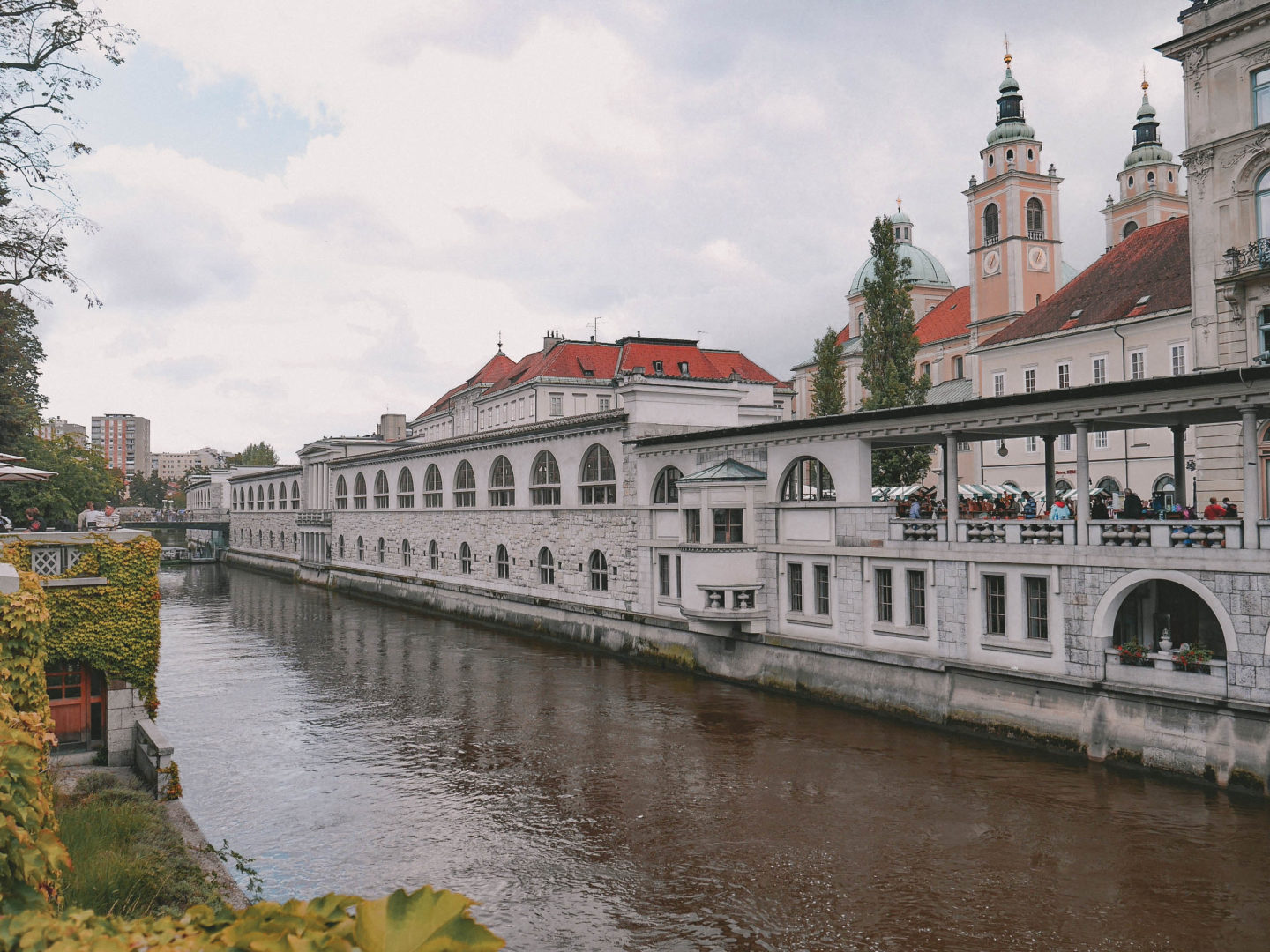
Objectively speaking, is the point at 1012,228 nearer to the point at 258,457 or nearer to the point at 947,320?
the point at 947,320

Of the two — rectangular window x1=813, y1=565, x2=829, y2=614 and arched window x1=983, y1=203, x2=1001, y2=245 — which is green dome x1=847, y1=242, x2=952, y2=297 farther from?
rectangular window x1=813, y1=565, x2=829, y2=614

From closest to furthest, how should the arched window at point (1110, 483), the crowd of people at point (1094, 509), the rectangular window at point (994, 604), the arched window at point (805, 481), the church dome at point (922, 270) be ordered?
1. the crowd of people at point (1094, 509)
2. the rectangular window at point (994, 604)
3. the arched window at point (805, 481)
4. the arched window at point (1110, 483)
5. the church dome at point (922, 270)

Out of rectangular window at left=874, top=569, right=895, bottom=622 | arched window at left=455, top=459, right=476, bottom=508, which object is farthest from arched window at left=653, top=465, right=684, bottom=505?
arched window at left=455, top=459, right=476, bottom=508

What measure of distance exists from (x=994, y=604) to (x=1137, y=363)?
108 feet

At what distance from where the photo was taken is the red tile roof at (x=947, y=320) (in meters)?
86.5

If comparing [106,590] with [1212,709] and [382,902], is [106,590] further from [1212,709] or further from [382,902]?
[1212,709]

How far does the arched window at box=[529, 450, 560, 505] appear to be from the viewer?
41062 mm

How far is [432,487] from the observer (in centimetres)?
5431

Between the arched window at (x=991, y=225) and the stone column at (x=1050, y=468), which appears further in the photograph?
the arched window at (x=991, y=225)

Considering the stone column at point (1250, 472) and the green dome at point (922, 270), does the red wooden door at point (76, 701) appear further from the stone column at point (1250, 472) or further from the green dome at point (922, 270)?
the green dome at point (922, 270)

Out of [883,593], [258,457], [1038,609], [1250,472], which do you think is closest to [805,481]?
[883,593]

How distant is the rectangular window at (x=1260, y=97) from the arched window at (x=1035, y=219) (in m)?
44.7

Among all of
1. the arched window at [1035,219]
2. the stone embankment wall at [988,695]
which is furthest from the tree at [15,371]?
the arched window at [1035,219]

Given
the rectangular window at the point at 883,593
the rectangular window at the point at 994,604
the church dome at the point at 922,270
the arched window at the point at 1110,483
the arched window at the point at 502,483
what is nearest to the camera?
the rectangular window at the point at 994,604
